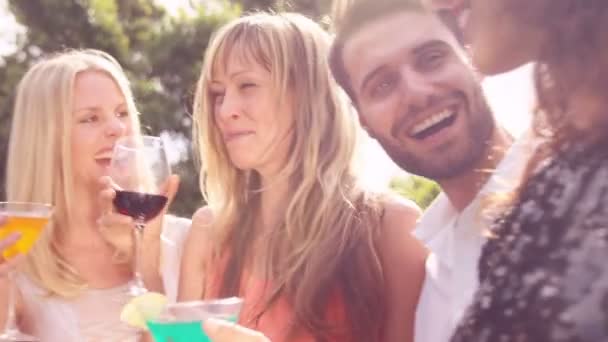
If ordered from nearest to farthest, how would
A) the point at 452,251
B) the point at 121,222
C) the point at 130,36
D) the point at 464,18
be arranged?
the point at 464,18 < the point at 452,251 < the point at 121,222 < the point at 130,36

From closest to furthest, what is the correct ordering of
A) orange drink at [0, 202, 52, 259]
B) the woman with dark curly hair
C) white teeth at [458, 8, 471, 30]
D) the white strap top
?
the woman with dark curly hair, white teeth at [458, 8, 471, 30], orange drink at [0, 202, 52, 259], the white strap top

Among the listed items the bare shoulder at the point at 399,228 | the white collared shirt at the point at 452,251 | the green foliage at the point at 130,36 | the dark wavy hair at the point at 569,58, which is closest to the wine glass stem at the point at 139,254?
the bare shoulder at the point at 399,228

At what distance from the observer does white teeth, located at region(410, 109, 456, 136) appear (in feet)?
2.75

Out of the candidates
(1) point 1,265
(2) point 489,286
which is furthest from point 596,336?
(1) point 1,265

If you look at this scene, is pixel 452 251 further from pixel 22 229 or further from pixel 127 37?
pixel 127 37

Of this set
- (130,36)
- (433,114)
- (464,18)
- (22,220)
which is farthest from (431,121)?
(130,36)

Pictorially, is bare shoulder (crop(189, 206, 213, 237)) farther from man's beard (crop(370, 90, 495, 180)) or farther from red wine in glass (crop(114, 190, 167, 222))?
man's beard (crop(370, 90, 495, 180))

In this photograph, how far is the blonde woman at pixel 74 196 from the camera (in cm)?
156

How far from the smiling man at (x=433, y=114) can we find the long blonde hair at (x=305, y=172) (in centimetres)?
21

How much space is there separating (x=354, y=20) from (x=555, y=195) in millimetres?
351

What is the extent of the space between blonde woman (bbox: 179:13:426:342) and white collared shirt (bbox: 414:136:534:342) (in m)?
0.10

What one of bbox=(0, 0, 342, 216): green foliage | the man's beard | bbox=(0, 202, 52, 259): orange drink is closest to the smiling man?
the man's beard

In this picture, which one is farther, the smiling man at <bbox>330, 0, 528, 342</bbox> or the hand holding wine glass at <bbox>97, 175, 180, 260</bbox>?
the hand holding wine glass at <bbox>97, 175, 180, 260</bbox>

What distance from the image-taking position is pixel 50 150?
5.32ft
